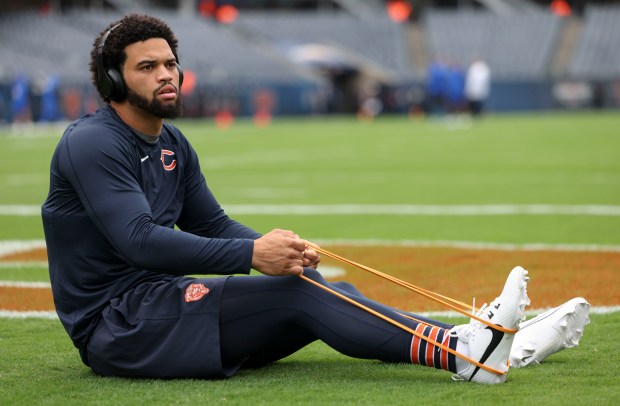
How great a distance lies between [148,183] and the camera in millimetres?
4711

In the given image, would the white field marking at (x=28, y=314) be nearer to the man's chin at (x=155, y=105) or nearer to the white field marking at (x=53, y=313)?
the white field marking at (x=53, y=313)

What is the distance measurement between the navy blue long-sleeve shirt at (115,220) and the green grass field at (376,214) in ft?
1.35

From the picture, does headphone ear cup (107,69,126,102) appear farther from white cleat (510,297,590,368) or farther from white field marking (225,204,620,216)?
white field marking (225,204,620,216)

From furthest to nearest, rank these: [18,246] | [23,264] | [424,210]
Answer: [424,210] < [18,246] < [23,264]

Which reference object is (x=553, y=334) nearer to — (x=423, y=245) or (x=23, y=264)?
(x=423, y=245)

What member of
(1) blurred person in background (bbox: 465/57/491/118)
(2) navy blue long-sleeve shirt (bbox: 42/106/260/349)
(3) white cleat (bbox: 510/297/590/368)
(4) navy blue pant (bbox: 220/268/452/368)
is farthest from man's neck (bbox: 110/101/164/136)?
(1) blurred person in background (bbox: 465/57/491/118)

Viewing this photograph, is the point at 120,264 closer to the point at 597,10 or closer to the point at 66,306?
the point at 66,306

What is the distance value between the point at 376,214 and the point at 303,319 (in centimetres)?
738

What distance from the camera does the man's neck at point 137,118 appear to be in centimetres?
468

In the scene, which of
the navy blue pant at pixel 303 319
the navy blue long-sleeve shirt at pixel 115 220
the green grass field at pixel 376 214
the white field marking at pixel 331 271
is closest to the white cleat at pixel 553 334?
the green grass field at pixel 376 214

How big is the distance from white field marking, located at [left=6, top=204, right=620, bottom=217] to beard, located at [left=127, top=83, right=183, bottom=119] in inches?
283

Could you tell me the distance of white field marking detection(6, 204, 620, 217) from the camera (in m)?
11.6

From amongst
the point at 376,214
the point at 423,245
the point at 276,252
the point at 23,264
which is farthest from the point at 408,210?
the point at 276,252

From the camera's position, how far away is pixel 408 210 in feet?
40.0
